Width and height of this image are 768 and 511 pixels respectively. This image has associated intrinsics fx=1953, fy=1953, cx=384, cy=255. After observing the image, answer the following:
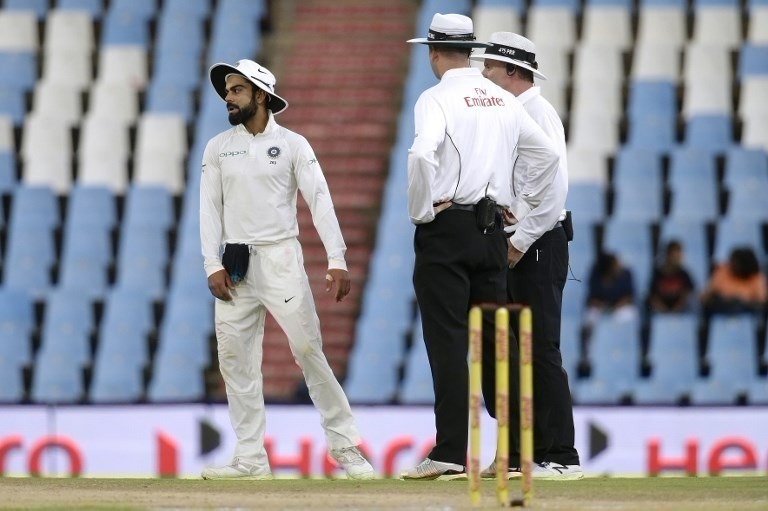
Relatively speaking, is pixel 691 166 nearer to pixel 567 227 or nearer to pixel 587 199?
pixel 587 199

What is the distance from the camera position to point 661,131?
56.3ft

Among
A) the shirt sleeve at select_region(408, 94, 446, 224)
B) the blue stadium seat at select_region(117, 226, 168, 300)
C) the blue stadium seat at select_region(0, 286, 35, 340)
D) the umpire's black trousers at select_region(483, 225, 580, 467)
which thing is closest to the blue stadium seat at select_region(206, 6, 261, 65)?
the blue stadium seat at select_region(117, 226, 168, 300)

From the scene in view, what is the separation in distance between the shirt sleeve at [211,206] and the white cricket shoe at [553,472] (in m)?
1.83

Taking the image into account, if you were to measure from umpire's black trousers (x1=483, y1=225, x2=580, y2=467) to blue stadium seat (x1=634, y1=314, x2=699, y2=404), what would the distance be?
5.41 meters

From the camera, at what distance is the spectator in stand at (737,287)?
1491cm

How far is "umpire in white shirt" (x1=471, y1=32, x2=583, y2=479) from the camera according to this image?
895 centimetres

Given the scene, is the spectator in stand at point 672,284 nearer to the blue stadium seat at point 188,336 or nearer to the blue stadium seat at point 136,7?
the blue stadium seat at point 188,336

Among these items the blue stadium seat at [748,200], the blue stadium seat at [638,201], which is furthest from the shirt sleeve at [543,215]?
the blue stadium seat at [638,201]

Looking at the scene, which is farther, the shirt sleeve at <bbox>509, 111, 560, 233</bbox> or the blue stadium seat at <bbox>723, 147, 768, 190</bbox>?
the blue stadium seat at <bbox>723, 147, 768, 190</bbox>

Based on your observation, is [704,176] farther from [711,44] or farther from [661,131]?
[711,44]

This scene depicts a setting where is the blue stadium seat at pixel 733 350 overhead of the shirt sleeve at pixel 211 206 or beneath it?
beneath

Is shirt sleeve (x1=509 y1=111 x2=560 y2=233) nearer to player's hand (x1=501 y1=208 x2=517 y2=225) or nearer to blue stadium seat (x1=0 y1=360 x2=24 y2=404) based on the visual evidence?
player's hand (x1=501 y1=208 x2=517 y2=225)

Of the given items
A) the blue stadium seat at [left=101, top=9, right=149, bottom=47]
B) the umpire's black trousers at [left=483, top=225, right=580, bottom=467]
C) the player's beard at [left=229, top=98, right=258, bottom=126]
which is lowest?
the umpire's black trousers at [left=483, top=225, right=580, bottom=467]

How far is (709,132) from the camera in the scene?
55.9 feet
